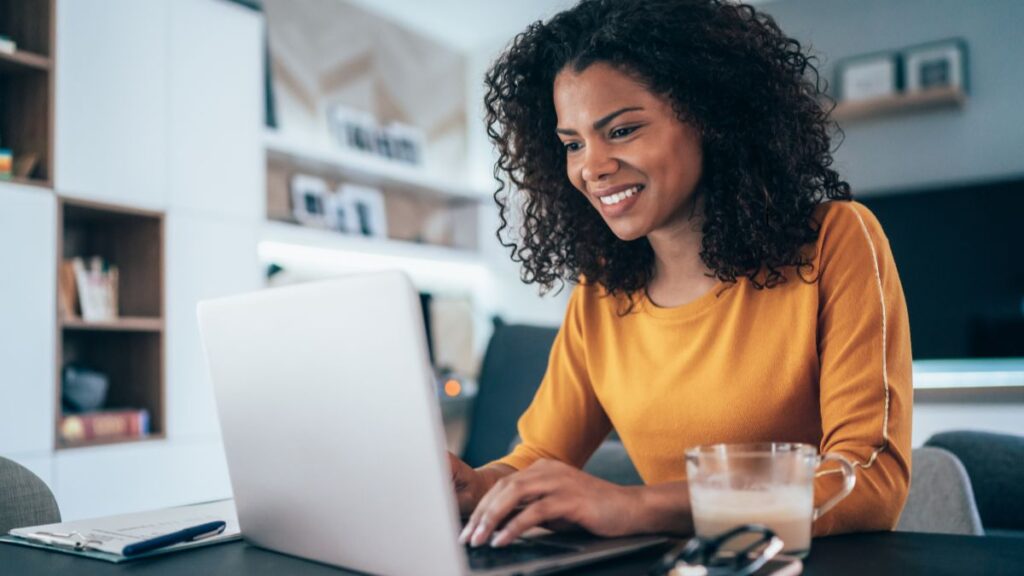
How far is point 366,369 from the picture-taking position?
0.68 meters

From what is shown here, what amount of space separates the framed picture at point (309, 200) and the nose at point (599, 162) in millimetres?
2972

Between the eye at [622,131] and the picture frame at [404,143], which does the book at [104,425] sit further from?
the eye at [622,131]

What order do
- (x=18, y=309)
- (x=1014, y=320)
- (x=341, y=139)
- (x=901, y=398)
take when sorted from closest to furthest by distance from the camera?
(x=901, y=398)
(x=18, y=309)
(x=1014, y=320)
(x=341, y=139)

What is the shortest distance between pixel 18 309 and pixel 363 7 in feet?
8.51

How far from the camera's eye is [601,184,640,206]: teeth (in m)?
1.22

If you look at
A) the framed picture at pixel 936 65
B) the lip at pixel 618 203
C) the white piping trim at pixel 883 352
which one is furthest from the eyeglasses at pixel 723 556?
the framed picture at pixel 936 65

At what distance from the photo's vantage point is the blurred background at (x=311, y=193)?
2768mm

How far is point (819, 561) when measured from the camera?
2.53 feet

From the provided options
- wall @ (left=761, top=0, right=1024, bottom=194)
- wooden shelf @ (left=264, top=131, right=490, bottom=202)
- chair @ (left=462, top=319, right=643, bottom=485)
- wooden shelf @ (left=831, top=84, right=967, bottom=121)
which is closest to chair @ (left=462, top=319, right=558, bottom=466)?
chair @ (left=462, top=319, right=643, bottom=485)

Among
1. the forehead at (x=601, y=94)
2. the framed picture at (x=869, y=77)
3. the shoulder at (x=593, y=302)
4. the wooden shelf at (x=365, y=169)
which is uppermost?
the framed picture at (x=869, y=77)

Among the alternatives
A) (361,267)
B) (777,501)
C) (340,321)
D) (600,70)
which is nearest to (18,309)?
(361,267)

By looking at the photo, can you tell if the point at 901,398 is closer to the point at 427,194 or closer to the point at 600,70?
the point at 600,70

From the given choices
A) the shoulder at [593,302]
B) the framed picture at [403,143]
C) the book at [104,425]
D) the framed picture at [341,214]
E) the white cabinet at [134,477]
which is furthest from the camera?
the framed picture at [403,143]

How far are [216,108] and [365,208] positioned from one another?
1.22 metres
